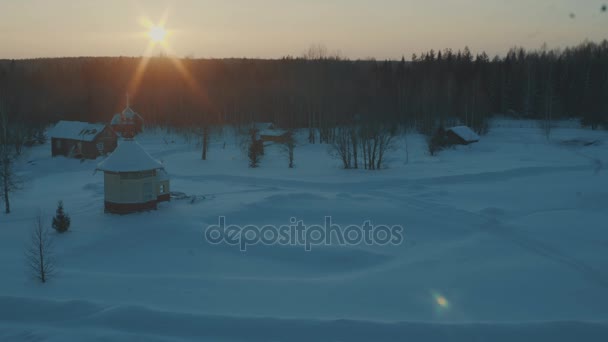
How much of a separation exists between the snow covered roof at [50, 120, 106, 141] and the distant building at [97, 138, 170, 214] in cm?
2134

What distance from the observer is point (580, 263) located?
53.6 ft

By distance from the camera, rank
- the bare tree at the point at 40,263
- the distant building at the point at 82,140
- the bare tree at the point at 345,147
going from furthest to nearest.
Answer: the distant building at the point at 82,140 → the bare tree at the point at 345,147 → the bare tree at the point at 40,263

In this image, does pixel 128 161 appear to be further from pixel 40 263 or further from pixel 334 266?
pixel 334 266

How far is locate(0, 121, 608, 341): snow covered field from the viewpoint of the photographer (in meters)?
12.4

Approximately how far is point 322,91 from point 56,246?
141ft

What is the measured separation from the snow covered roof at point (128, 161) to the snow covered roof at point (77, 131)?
69.3 feet

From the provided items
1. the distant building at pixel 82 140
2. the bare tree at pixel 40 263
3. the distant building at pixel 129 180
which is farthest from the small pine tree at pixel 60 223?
the distant building at pixel 82 140

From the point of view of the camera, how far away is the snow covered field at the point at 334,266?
12367 millimetres

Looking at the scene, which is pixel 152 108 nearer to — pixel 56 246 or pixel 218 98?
pixel 218 98

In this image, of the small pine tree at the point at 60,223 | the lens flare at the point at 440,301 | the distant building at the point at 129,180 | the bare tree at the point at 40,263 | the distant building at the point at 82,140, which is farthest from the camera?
the distant building at the point at 82,140

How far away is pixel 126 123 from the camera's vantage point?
972 inches

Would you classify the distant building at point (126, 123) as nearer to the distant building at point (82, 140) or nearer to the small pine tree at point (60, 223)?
the distant building at point (82, 140)

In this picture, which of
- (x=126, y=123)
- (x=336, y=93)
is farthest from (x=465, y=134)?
(x=126, y=123)

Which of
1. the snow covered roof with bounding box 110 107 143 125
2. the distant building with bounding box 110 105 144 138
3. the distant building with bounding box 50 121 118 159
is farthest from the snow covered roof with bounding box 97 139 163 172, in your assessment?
the distant building with bounding box 50 121 118 159
